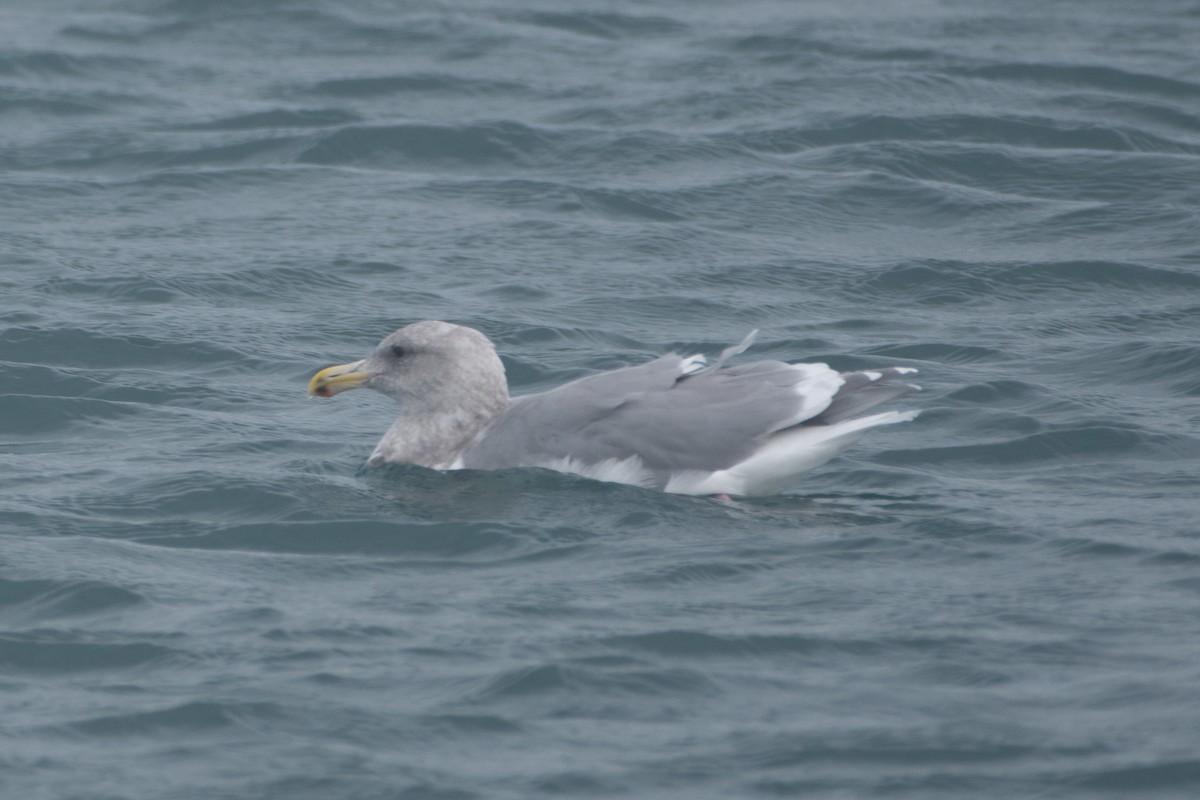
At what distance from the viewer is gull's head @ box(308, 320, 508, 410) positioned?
346 inches

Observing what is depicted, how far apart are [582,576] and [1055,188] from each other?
8059 mm

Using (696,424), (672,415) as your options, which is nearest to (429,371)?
(672,415)

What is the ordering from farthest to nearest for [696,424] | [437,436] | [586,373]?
[586,373] → [437,436] → [696,424]

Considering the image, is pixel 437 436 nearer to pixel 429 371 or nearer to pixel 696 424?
pixel 429 371

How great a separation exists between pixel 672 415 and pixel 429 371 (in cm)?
146

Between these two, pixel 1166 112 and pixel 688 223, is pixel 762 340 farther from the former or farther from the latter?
pixel 1166 112

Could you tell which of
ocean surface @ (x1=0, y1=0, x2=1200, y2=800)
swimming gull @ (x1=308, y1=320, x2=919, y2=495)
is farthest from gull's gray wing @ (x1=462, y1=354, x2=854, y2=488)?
ocean surface @ (x1=0, y1=0, x2=1200, y2=800)

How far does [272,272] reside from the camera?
12.0 m

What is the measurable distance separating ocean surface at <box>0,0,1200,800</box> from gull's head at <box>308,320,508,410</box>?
0.44 meters

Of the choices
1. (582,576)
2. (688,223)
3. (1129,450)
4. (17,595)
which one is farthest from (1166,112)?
(17,595)

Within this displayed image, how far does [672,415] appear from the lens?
8.02 m

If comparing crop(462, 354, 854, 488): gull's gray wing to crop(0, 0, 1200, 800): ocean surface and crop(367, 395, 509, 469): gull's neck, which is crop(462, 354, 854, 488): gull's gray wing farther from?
crop(367, 395, 509, 469): gull's neck

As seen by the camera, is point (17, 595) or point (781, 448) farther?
point (781, 448)

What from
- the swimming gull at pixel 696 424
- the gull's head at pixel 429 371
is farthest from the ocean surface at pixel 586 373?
the gull's head at pixel 429 371
